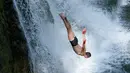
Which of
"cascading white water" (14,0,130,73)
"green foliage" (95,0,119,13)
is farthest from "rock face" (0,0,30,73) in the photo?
"green foliage" (95,0,119,13)

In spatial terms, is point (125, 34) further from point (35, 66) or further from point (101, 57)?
point (35, 66)

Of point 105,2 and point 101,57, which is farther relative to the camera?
point 105,2

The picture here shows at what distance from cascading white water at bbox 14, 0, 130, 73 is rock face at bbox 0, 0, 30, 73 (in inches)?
24.1

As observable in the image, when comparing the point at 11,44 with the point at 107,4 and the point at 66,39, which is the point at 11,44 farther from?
the point at 107,4

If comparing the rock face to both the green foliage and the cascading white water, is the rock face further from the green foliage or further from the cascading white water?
the green foliage

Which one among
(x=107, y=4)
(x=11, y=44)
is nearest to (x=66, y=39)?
(x=107, y=4)

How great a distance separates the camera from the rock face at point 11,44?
39.7ft

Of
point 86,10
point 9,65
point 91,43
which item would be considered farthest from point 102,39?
point 9,65

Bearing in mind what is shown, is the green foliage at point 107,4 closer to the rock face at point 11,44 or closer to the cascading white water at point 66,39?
the cascading white water at point 66,39

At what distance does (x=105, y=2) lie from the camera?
71.7 ft

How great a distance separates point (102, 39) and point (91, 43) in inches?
29.8

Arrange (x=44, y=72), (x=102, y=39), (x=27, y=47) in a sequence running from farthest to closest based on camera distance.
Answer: (x=102, y=39) < (x=44, y=72) < (x=27, y=47)

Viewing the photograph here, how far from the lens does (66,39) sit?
58.5ft

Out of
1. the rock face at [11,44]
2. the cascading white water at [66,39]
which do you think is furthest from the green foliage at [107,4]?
the rock face at [11,44]
